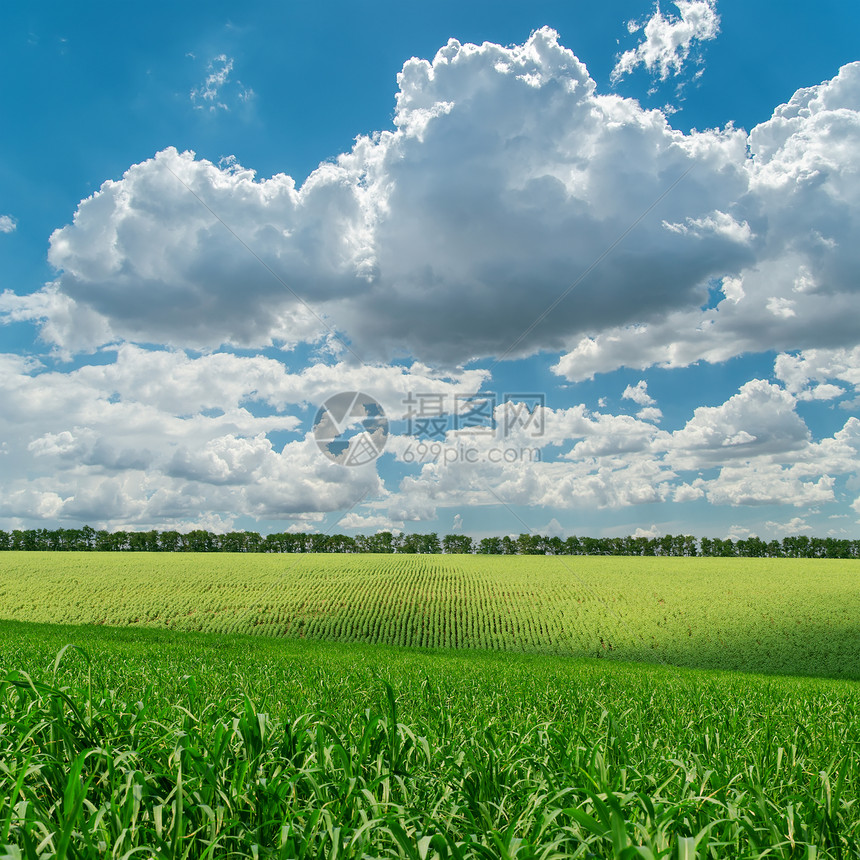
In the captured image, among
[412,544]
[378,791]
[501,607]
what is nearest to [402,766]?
[378,791]

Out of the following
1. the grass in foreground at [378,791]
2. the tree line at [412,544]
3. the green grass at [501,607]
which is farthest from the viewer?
the tree line at [412,544]

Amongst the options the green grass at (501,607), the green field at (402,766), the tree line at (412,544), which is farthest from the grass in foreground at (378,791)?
the tree line at (412,544)

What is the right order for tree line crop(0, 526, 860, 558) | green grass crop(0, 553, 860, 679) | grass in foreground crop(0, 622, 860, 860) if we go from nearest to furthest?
grass in foreground crop(0, 622, 860, 860) → green grass crop(0, 553, 860, 679) → tree line crop(0, 526, 860, 558)

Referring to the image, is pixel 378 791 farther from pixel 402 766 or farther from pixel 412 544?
pixel 412 544

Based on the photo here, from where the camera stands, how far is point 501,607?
1296 inches

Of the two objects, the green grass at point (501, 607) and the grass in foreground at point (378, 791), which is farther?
the green grass at point (501, 607)

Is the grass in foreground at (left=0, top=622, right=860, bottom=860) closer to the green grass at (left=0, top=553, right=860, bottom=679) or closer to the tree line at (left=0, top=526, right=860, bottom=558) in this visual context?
the green grass at (left=0, top=553, right=860, bottom=679)

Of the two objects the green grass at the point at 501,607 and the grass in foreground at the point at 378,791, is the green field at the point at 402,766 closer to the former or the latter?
the grass in foreground at the point at 378,791

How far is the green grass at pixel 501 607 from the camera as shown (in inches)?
1029

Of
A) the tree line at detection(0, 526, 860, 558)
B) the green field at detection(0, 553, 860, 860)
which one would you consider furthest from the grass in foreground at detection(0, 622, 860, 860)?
the tree line at detection(0, 526, 860, 558)

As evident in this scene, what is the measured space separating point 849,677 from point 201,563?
4624 cm

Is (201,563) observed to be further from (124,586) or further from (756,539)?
(756,539)

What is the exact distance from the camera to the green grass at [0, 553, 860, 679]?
85.8ft

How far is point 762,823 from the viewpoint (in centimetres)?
259
